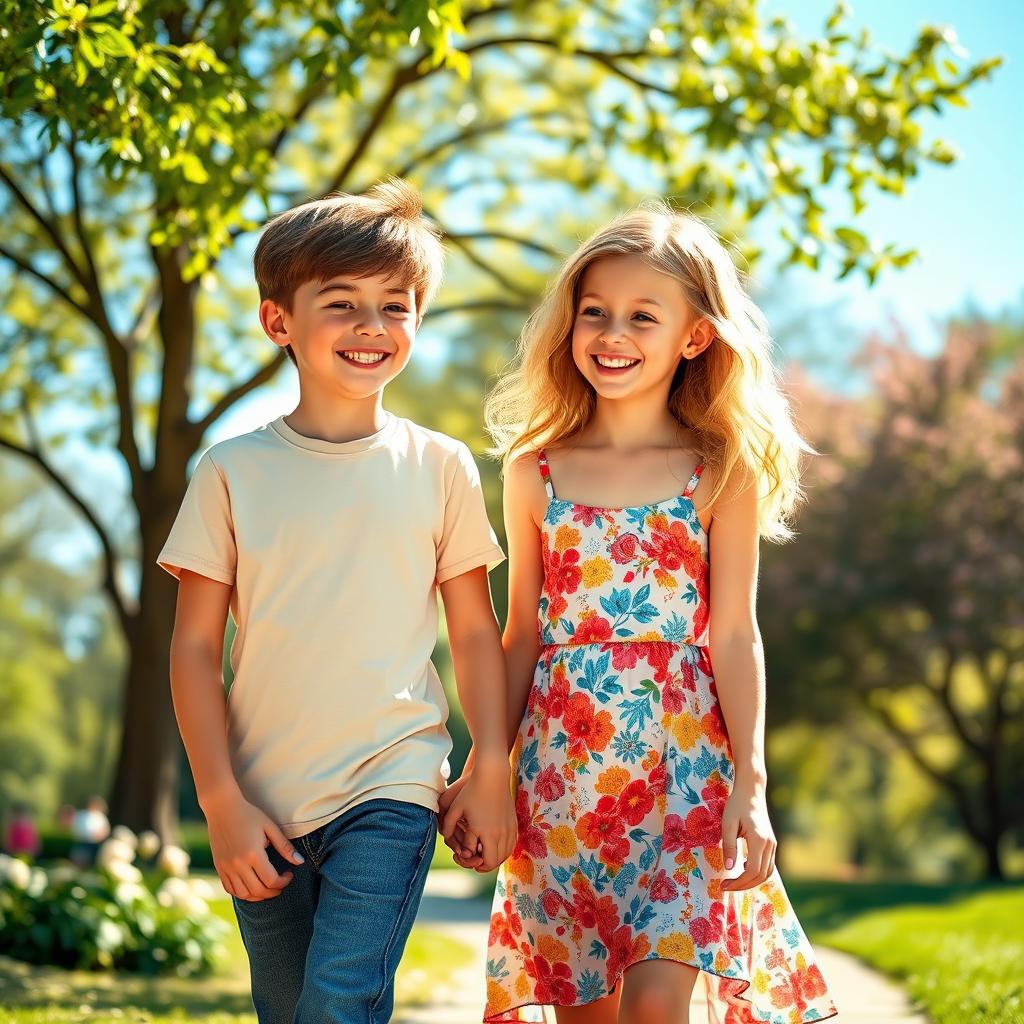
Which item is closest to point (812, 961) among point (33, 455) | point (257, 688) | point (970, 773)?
point (257, 688)

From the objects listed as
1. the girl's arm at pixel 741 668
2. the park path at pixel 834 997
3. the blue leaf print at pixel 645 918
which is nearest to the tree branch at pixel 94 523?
the park path at pixel 834 997

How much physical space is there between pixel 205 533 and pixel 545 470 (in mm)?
950

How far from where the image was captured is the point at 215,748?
278 centimetres

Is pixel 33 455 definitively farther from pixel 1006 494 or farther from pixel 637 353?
pixel 1006 494

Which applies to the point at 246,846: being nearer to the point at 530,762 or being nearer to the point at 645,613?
the point at 530,762

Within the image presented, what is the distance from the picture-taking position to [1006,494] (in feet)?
53.4

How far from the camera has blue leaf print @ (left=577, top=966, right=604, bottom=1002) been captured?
309 centimetres

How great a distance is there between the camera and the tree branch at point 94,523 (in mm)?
10047

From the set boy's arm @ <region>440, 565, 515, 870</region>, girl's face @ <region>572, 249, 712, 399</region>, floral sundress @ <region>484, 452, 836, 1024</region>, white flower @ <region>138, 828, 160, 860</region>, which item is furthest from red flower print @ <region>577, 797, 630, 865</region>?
white flower @ <region>138, 828, 160, 860</region>

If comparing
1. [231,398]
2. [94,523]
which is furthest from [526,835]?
[94,523]

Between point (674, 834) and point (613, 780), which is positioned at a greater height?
point (613, 780)

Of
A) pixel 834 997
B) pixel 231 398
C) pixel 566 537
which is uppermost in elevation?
pixel 231 398

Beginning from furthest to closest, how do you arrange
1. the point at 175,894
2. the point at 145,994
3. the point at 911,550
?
the point at 911,550 < the point at 175,894 < the point at 145,994

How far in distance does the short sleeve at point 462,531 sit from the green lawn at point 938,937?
257cm
